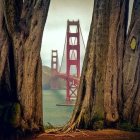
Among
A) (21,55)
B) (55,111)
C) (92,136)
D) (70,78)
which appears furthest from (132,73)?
(55,111)

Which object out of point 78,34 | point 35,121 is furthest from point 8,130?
point 78,34

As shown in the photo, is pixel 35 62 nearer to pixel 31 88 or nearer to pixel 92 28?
pixel 31 88

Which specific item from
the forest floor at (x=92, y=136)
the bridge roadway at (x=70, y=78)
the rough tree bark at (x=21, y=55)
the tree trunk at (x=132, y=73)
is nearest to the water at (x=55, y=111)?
the bridge roadway at (x=70, y=78)

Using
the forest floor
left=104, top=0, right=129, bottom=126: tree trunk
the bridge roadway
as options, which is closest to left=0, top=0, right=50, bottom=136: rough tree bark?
the forest floor

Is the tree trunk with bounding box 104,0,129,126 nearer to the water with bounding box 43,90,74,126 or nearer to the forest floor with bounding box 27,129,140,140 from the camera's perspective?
the forest floor with bounding box 27,129,140,140

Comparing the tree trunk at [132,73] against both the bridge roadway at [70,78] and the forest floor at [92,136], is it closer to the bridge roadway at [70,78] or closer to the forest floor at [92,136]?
the forest floor at [92,136]

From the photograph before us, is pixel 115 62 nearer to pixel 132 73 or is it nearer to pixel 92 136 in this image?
pixel 132 73

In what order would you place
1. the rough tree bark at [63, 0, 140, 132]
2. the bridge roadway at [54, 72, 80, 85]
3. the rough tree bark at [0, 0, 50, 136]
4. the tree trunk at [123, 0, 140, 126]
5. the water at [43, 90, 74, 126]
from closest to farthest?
the rough tree bark at [0, 0, 50, 136]
the rough tree bark at [63, 0, 140, 132]
the tree trunk at [123, 0, 140, 126]
the bridge roadway at [54, 72, 80, 85]
the water at [43, 90, 74, 126]
